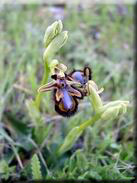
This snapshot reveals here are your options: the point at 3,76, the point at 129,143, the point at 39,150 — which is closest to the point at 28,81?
the point at 3,76

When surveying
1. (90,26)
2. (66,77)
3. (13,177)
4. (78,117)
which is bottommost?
(13,177)

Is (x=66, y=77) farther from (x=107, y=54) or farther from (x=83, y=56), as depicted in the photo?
(x=107, y=54)

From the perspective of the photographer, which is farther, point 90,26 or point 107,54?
point 90,26

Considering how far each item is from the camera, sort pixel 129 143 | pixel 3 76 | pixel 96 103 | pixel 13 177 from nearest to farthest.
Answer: pixel 96 103 < pixel 13 177 < pixel 129 143 < pixel 3 76

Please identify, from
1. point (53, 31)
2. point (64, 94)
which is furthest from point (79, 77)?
point (53, 31)

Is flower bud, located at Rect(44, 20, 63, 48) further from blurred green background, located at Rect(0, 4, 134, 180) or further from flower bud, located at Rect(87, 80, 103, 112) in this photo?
blurred green background, located at Rect(0, 4, 134, 180)

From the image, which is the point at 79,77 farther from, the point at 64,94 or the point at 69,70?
the point at 69,70


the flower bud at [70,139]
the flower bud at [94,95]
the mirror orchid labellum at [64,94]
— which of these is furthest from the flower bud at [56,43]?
the flower bud at [70,139]
